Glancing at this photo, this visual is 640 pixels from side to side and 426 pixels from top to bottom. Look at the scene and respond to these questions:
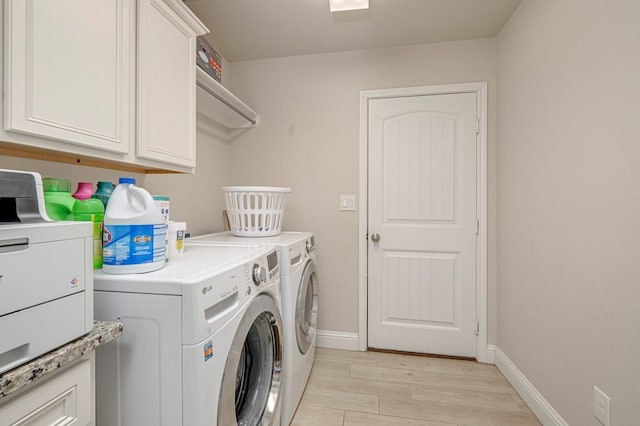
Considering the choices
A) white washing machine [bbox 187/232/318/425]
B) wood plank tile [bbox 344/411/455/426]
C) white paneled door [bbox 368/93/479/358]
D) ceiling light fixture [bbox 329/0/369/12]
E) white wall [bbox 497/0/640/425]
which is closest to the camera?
white wall [bbox 497/0/640/425]

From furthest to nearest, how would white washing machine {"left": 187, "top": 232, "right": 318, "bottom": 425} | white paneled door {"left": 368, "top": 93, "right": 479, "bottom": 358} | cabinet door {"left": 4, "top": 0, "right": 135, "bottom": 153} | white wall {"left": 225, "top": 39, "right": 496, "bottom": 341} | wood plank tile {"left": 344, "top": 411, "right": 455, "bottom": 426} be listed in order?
white wall {"left": 225, "top": 39, "right": 496, "bottom": 341}, white paneled door {"left": 368, "top": 93, "right": 479, "bottom": 358}, wood plank tile {"left": 344, "top": 411, "right": 455, "bottom": 426}, white washing machine {"left": 187, "top": 232, "right": 318, "bottom": 425}, cabinet door {"left": 4, "top": 0, "right": 135, "bottom": 153}

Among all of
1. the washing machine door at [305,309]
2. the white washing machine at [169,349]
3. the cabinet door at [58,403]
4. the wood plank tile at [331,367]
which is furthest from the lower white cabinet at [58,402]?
the wood plank tile at [331,367]

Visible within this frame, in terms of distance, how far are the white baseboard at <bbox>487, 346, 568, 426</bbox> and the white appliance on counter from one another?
1979 mm

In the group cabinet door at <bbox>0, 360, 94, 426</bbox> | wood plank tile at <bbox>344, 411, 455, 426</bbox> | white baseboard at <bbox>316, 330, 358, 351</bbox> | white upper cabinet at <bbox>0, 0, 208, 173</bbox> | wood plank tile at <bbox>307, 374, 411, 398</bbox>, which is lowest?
wood plank tile at <bbox>344, 411, 455, 426</bbox>

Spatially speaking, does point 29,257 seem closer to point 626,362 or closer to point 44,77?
point 44,77

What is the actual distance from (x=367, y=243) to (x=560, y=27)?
1675 mm

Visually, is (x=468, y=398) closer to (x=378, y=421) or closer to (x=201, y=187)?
(x=378, y=421)

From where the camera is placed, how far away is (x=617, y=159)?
1.09 metres

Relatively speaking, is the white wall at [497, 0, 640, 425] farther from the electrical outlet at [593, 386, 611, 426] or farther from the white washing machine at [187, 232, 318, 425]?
the white washing machine at [187, 232, 318, 425]

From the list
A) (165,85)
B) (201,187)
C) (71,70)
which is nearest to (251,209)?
(201,187)

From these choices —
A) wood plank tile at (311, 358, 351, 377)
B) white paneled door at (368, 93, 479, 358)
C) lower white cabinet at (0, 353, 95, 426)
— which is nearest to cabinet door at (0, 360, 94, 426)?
lower white cabinet at (0, 353, 95, 426)

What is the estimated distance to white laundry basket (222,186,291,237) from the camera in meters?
1.85

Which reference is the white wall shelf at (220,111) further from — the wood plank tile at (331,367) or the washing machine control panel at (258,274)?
the wood plank tile at (331,367)

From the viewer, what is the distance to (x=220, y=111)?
2.17 m
